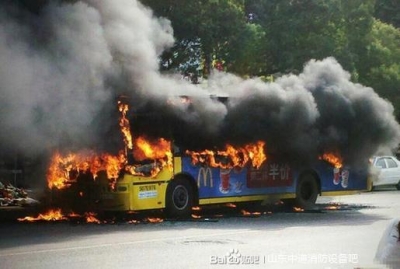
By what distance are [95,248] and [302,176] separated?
863cm

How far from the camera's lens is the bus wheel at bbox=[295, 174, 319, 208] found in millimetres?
18152

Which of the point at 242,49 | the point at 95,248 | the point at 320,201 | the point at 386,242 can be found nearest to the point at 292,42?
the point at 242,49

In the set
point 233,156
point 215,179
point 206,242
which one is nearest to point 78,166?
point 215,179

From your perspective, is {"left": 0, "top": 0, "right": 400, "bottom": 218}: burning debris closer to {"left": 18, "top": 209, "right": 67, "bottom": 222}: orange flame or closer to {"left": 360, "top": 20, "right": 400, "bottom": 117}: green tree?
{"left": 18, "top": 209, "right": 67, "bottom": 222}: orange flame

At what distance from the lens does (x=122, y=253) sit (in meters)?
10.2

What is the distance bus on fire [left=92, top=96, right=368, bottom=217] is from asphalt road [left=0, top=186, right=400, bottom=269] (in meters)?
0.52

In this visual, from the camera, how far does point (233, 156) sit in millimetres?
16781

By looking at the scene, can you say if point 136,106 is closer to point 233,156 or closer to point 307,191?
point 233,156

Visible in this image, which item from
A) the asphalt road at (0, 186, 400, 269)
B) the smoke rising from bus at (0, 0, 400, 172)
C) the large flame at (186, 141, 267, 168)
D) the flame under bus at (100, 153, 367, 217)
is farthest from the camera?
the large flame at (186, 141, 267, 168)

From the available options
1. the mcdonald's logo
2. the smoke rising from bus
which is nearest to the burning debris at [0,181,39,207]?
the smoke rising from bus

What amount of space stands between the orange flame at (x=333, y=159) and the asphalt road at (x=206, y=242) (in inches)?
84.6

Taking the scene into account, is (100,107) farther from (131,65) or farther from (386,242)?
(386,242)

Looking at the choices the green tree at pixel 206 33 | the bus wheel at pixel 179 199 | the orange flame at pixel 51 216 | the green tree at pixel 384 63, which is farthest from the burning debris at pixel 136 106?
the green tree at pixel 384 63

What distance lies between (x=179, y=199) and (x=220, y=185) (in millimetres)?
1226
